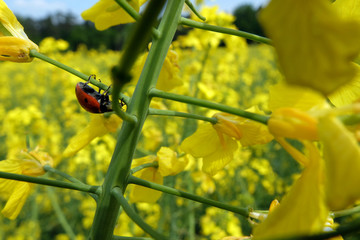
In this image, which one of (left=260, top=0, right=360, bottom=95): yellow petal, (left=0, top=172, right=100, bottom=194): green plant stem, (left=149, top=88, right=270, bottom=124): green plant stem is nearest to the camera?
(left=260, top=0, right=360, bottom=95): yellow petal

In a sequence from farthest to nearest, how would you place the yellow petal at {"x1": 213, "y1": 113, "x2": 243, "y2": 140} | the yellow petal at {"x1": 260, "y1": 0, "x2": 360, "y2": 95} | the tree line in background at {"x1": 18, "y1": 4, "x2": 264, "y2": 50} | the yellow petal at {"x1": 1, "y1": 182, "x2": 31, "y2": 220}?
the tree line in background at {"x1": 18, "y1": 4, "x2": 264, "y2": 50} → the yellow petal at {"x1": 1, "y1": 182, "x2": 31, "y2": 220} → the yellow petal at {"x1": 213, "y1": 113, "x2": 243, "y2": 140} → the yellow petal at {"x1": 260, "y1": 0, "x2": 360, "y2": 95}

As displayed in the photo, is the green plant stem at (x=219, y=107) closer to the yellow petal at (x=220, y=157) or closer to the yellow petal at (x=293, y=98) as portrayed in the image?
the yellow petal at (x=293, y=98)

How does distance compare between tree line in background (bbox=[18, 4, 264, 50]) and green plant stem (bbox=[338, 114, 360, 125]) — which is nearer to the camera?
green plant stem (bbox=[338, 114, 360, 125])

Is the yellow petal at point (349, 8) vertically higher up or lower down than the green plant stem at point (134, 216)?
higher up

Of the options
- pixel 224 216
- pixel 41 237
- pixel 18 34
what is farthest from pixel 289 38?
pixel 41 237

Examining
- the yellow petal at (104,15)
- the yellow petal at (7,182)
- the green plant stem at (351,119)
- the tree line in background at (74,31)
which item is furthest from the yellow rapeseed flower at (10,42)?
the tree line in background at (74,31)

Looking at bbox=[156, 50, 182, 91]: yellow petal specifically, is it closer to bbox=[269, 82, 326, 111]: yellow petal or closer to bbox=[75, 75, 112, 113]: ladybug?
bbox=[75, 75, 112, 113]: ladybug

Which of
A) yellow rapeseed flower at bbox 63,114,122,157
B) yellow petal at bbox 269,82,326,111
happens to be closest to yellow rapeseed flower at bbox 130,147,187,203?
yellow rapeseed flower at bbox 63,114,122,157

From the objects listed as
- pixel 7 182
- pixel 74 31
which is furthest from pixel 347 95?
pixel 74 31
